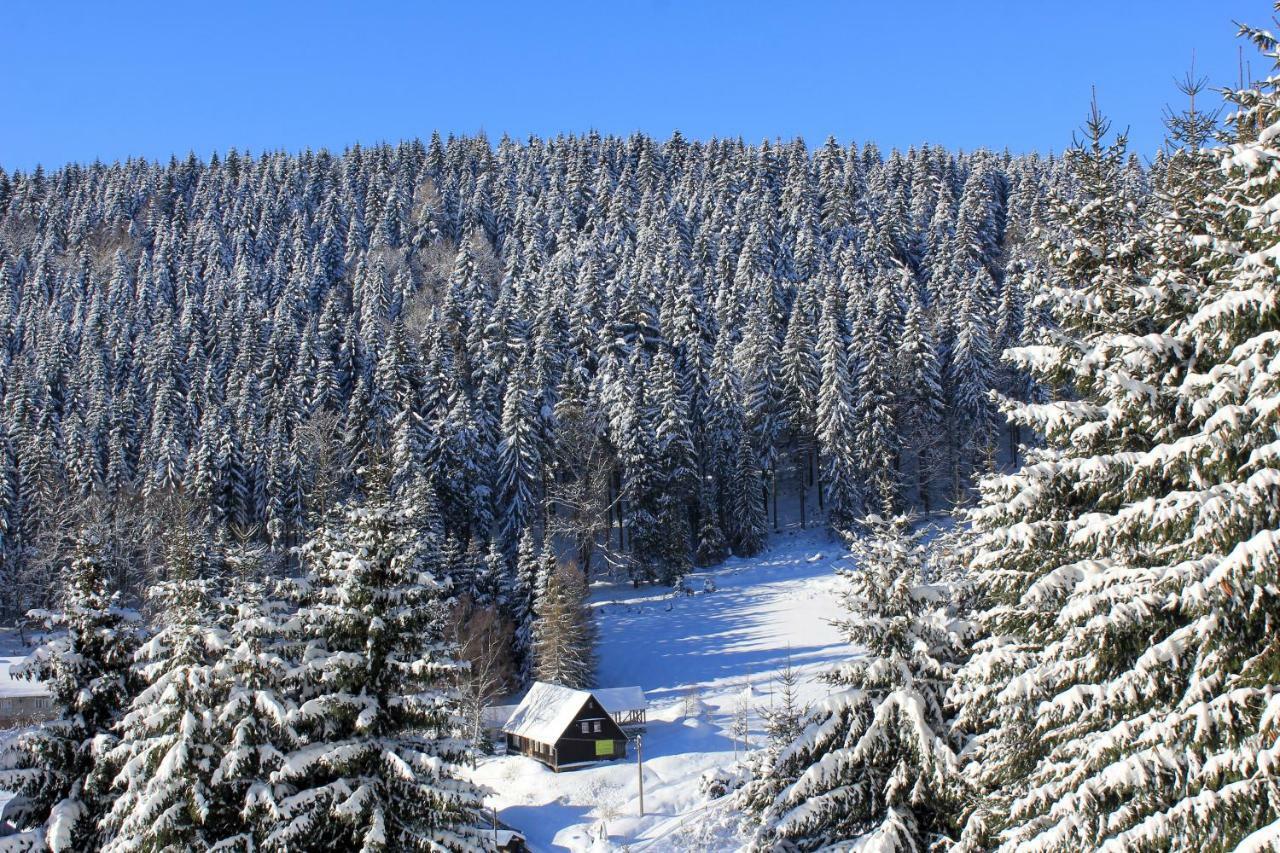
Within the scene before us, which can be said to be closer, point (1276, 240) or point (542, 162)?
point (1276, 240)

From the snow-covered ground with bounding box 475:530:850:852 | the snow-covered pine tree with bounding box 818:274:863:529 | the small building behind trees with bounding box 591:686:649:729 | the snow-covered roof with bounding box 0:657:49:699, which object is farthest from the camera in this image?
the snow-covered pine tree with bounding box 818:274:863:529

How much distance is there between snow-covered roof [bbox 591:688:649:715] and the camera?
44.8 metres

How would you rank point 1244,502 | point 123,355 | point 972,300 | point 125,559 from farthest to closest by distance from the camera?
1. point 123,355
2. point 972,300
3. point 125,559
4. point 1244,502

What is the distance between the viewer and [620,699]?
149 ft

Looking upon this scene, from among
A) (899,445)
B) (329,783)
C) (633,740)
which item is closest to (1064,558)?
(329,783)

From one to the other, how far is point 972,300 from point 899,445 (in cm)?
1584

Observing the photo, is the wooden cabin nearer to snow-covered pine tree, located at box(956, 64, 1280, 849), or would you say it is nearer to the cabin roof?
the cabin roof

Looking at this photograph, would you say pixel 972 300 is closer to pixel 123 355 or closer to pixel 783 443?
pixel 783 443

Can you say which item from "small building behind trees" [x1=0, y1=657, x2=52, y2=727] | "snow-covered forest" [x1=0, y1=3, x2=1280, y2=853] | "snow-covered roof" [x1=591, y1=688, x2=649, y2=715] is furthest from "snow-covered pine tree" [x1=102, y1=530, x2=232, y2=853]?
"small building behind trees" [x1=0, y1=657, x2=52, y2=727]

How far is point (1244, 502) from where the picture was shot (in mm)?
8062

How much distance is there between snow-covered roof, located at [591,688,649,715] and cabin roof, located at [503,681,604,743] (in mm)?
594

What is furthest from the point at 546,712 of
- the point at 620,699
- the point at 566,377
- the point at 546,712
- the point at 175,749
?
the point at 566,377

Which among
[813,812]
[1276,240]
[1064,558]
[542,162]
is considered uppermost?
[542,162]

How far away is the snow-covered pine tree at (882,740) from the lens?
14008 millimetres
